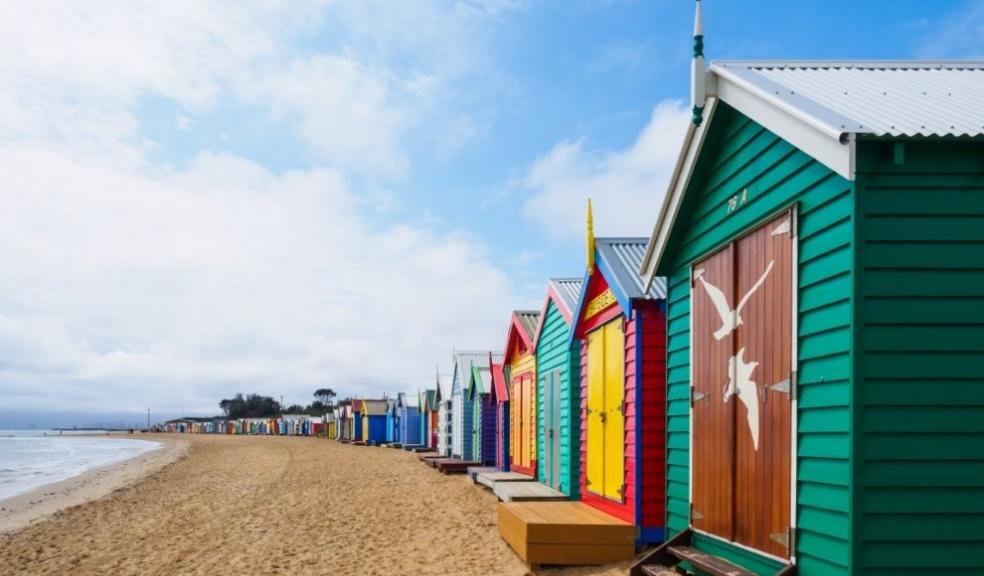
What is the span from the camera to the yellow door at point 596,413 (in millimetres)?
11289

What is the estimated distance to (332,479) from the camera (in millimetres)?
23391

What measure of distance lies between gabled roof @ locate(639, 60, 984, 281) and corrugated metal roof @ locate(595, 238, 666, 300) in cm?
129

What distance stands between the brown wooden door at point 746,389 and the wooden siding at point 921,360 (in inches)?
34.0

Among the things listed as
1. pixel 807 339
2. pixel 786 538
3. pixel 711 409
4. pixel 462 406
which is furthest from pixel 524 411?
pixel 807 339

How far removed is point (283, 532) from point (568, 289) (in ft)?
21.3

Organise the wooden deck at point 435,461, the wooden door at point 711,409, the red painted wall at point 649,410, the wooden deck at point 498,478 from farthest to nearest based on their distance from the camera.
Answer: the wooden deck at point 435,461 → the wooden deck at point 498,478 → the red painted wall at point 649,410 → the wooden door at point 711,409

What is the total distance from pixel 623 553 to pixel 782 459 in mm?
3762

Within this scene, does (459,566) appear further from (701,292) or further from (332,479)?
(332,479)

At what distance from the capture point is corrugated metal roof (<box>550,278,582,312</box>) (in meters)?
14.5

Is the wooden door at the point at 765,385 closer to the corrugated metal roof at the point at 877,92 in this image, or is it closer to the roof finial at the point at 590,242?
the corrugated metal roof at the point at 877,92

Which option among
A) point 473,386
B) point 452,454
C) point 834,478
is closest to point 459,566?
point 834,478

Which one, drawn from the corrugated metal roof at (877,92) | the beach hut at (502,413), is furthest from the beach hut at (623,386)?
the beach hut at (502,413)

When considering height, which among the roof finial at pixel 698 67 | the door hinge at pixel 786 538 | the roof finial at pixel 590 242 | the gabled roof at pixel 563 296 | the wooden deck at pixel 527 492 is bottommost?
the wooden deck at pixel 527 492

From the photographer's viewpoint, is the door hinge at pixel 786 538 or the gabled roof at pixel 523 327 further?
the gabled roof at pixel 523 327
